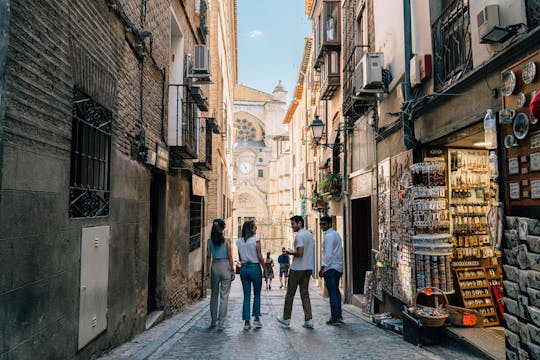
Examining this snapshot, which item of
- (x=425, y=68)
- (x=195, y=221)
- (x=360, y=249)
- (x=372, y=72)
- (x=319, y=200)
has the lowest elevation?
(x=360, y=249)

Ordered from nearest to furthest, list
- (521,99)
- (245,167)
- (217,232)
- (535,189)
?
1. (535,189)
2. (521,99)
3. (217,232)
4. (245,167)

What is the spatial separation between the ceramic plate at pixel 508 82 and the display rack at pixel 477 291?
308cm

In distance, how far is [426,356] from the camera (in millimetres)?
5410

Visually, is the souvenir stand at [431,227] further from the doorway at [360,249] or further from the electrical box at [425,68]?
the doorway at [360,249]

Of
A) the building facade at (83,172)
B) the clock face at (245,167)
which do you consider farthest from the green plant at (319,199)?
the clock face at (245,167)

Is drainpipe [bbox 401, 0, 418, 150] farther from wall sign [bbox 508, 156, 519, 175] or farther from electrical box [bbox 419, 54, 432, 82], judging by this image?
wall sign [bbox 508, 156, 519, 175]

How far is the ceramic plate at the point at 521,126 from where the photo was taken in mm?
4223

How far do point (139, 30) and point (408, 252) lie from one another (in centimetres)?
531

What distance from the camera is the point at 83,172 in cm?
494

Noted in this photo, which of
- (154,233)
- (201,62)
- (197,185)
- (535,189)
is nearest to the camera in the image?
(535,189)

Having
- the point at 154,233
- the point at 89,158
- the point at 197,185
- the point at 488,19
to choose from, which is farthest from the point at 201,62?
the point at 488,19

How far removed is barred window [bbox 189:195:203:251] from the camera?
12727mm

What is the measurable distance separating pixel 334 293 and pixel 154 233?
3.73 m

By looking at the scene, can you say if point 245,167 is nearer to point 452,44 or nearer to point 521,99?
point 452,44
